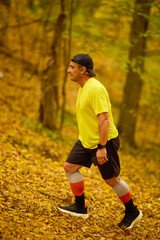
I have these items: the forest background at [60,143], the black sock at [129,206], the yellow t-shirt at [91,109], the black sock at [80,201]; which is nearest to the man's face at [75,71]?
the yellow t-shirt at [91,109]

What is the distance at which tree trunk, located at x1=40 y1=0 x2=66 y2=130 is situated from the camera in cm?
754

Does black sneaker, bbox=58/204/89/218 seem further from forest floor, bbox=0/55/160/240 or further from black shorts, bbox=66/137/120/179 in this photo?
black shorts, bbox=66/137/120/179

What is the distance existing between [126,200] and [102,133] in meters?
1.12

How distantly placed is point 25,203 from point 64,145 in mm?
3872

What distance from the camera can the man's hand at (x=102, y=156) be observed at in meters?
3.11

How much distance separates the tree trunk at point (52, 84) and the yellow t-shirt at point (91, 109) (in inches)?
177

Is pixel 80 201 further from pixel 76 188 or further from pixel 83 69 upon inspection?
pixel 83 69

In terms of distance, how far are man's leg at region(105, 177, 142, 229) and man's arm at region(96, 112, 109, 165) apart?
0.46 meters

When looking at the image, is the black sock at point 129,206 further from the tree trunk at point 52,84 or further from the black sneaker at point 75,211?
the tree trunk at point 52,84

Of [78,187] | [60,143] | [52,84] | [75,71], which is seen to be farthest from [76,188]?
[52,84]

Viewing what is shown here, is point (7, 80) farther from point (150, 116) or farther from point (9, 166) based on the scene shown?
point (9, 166)

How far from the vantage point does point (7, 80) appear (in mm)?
11008

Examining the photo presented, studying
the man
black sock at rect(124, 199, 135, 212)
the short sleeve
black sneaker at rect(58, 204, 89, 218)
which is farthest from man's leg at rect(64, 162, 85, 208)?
the short sleeve

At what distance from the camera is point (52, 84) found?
7.73 m
